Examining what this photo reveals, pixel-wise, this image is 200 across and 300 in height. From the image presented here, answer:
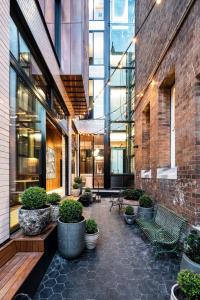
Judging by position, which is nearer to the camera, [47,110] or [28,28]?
[28,28]

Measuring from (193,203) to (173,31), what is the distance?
364cm

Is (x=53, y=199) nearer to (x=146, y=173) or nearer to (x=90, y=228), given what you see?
(x=90, y=228)

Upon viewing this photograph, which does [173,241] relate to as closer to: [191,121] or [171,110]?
[191,121]

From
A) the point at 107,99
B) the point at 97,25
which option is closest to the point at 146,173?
the point at 107,99

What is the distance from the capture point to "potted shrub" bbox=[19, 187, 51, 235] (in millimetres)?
3283

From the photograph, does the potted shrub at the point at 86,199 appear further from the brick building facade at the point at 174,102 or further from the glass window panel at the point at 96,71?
the glass window panel at the point at 96,71

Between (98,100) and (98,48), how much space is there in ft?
11.2

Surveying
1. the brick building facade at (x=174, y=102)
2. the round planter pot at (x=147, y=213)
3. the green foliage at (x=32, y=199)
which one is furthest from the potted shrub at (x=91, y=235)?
the round planter pot at (x=147, y=213)

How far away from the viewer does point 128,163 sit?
1369cm

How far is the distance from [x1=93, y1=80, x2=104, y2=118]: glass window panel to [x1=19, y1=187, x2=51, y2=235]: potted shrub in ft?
35.8

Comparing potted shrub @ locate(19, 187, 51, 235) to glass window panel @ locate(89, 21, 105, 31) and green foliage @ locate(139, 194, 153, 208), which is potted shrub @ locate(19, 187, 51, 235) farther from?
glass window panel @ locate(89, 21, 105, 31)

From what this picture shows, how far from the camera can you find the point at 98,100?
13922mm

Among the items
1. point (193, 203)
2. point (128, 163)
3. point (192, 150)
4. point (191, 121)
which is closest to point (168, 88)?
point (191, 121)

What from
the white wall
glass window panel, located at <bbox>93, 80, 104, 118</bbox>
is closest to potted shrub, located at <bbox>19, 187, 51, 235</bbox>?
the white wall
